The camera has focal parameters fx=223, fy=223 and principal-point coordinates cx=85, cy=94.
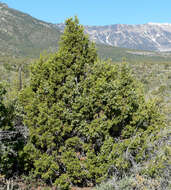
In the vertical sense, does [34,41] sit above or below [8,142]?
above

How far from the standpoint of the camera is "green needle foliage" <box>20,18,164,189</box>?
885 centimetres

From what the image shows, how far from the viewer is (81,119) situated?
30.2 feet

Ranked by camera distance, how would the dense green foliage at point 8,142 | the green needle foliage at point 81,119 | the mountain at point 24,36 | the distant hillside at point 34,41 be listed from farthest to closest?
1. the mountain at point 24,36
2. the distant hillside at point 34,41
3. the green needle foliage at point 81,119
4. the dense green foliage at point 8,142

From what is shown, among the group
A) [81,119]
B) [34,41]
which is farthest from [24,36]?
[81,119]

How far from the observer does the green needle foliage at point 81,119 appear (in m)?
8.85

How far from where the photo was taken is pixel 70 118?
9.20m

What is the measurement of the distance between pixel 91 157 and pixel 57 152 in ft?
5.69

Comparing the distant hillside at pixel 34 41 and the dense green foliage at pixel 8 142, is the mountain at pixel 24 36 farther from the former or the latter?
the dense green foliage at pixel 8 142

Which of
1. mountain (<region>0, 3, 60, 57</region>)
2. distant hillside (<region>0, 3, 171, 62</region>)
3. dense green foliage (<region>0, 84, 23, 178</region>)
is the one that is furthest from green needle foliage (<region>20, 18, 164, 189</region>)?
mountain (<region>0, 3, 60, 57</region>)

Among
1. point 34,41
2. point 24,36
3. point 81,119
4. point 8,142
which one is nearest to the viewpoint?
point 8,142

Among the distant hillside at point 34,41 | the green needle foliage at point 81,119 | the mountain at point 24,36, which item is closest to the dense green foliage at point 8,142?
the green needle foliage at point 81,119

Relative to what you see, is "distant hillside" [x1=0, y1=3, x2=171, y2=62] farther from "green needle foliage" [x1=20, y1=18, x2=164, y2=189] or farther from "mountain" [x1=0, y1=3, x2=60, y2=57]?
"green needle foliage" [x1=20, y1=18, x2=164, y2=189]

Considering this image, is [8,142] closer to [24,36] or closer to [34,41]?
[34,41]

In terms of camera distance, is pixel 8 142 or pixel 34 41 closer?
pixel 8 142
